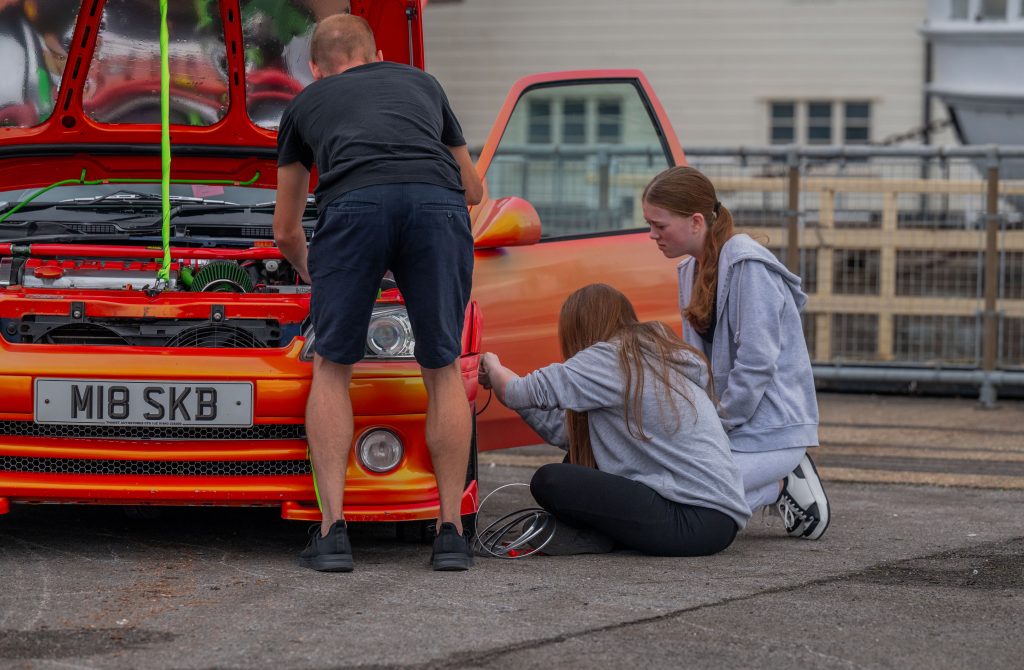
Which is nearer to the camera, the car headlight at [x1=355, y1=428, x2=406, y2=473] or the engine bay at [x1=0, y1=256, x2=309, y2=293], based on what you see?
the car headlight at [x1=355, y1=428, x2=406, y2=473]

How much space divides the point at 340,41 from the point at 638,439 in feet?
5.05

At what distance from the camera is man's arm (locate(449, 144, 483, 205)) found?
16.3 ft

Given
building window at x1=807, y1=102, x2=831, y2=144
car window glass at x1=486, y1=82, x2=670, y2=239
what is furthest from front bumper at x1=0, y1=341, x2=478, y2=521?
building window at x1=807, y1=102, x2=831, y2=144

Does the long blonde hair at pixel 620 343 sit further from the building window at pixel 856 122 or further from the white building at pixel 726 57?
the building window at pixel 856 122

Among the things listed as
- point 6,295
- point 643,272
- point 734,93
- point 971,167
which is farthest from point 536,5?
point 6,295

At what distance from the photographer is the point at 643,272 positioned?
6.41m

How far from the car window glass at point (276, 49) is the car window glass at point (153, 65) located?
0.10 metres

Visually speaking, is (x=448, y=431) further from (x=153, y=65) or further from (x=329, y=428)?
(x=153, y=65)

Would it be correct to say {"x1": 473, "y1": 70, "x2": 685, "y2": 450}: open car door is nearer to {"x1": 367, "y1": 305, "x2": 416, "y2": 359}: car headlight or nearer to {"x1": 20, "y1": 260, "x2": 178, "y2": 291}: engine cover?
{"x1": 367, "y1": 305, "x2": 416, "y2": 359}: car headlight

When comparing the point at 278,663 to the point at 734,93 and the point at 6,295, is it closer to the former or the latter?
the point at 6,295

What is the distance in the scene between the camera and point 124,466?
4816mm

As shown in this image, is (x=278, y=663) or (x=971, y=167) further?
(x=971, y=167)

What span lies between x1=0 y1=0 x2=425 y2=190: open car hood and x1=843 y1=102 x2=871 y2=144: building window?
16.9 metres

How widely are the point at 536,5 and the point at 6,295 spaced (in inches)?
736
